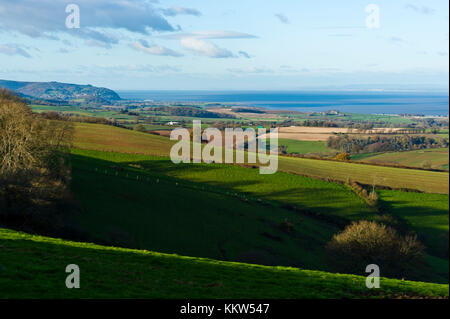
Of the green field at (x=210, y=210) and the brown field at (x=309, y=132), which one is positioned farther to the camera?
the brown field at (x=309, y=132)

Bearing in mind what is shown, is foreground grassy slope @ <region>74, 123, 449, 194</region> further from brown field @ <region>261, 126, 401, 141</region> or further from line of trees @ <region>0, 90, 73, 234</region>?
line of trees @ <region>0, 90, 73, 234</region>

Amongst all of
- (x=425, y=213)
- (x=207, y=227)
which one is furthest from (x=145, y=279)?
(x=425, y=213)

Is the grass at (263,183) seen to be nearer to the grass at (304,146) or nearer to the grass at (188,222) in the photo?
the grass at (188,222)

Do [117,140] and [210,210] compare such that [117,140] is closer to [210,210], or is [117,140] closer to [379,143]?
[210,210]

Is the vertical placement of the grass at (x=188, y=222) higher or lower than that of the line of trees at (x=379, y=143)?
lower

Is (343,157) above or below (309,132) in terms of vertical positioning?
below

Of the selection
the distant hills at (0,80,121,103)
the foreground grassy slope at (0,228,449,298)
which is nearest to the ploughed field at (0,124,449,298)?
the foreground grassy slope at (0,228,449,298)

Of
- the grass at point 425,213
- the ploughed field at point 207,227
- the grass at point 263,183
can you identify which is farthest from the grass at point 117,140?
the grass at point 425,213
